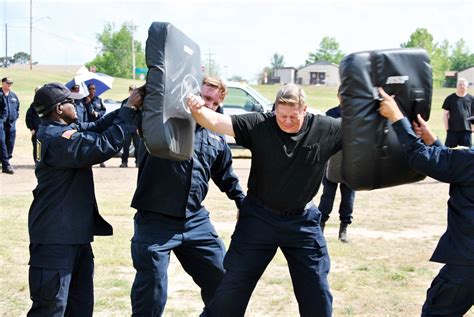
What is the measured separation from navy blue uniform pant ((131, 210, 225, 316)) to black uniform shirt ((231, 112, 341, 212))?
550 millimetres

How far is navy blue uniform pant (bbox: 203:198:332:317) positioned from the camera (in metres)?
4.25

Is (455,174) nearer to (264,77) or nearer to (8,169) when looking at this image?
(8,169)

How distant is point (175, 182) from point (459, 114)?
9.40 m

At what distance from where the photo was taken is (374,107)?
12.8ft

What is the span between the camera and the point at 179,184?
4.50 meters

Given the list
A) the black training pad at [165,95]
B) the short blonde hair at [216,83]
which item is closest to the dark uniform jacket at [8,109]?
the short blonde hair at [216,83]

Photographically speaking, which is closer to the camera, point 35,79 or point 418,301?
point 418,301

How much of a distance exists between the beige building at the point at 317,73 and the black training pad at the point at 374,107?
113343mm

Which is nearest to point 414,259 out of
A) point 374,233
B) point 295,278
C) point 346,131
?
point 374,233

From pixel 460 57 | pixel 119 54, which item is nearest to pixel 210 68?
pixel 119 54

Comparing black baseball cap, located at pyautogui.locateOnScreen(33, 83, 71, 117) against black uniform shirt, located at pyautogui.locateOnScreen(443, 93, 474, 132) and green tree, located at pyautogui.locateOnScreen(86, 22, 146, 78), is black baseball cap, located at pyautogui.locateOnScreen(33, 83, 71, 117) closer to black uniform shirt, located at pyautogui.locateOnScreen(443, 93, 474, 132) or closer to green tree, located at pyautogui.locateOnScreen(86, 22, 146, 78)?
black uniform shirt, located at pyautogui.locateOnScreen(443, 93, 474, 132)

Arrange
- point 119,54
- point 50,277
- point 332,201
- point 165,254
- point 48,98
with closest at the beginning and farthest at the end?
point 50,277
point 48,98
point 165,254
point 332,201
point 119,54

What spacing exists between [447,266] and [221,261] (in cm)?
155

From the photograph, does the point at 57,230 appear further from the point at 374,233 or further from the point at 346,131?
the point at 374,233
